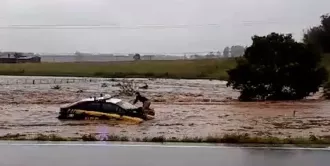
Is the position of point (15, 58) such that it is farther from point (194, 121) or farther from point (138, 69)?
point (194, 121)

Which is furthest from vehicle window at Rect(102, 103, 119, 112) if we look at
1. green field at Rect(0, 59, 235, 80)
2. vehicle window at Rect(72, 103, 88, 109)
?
green field at Rect(0, 59, 235, 80)

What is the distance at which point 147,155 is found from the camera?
8781 mm

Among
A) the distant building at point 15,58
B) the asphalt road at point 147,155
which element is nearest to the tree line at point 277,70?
the asphalt road at point 147,155

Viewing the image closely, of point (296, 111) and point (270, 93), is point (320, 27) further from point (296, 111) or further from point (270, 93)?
point (296, 111)

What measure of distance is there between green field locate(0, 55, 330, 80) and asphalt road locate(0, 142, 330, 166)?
6885 cm

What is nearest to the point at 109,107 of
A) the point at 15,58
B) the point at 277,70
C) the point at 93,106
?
the point at 93,106

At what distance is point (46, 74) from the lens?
282 feet

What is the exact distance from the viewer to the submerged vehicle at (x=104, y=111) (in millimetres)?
24375

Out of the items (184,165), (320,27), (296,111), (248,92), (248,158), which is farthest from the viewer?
(320,27)

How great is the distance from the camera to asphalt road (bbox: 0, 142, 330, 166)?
26.6 ft

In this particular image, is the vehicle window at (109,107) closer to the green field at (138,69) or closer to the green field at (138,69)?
the green field at (138,69)

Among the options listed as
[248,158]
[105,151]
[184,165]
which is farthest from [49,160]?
[248,158]

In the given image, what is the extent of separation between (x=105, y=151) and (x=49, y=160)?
3.86ft

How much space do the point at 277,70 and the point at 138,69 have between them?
5186 cm
